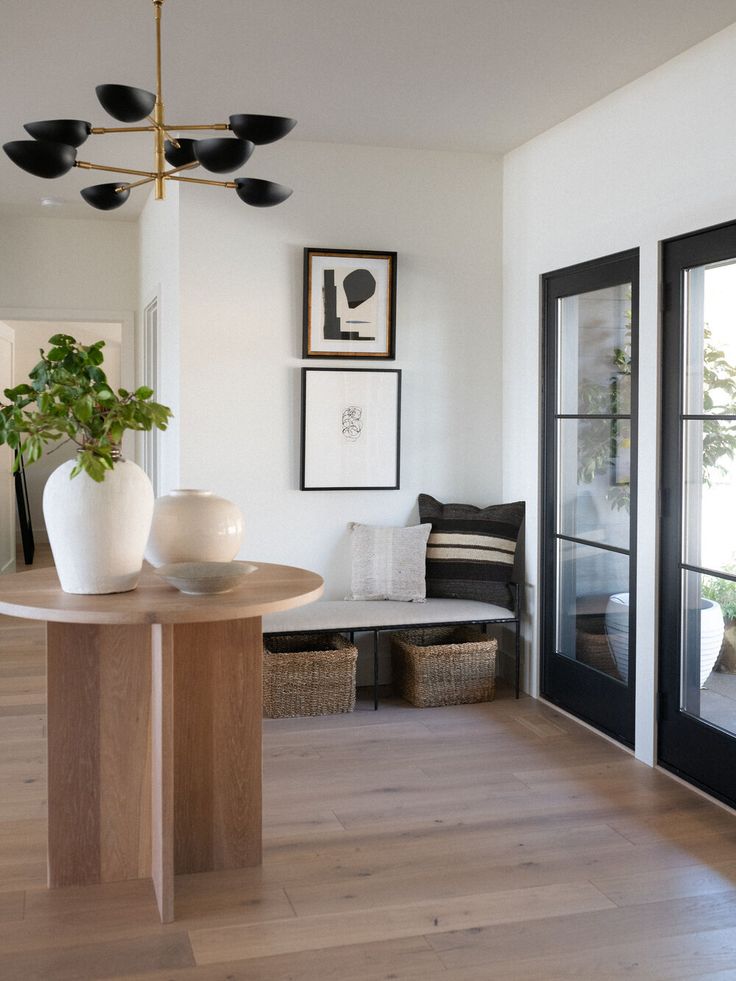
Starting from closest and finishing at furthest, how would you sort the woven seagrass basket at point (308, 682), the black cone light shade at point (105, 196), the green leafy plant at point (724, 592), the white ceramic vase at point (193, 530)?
the white ceramic vase at point (193, 530)
the black cone light shade at point (105, 196)
the green leafy plant at point (724, 592)
the woven seagrass basket at point (308, 682)

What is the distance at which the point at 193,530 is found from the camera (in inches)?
104

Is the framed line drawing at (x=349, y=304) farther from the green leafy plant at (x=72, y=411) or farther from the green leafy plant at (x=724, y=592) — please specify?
the green leafy plant at (x=72, y=411)

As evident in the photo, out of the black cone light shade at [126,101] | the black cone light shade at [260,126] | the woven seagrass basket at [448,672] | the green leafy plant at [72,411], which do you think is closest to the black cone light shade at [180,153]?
the black cone light shade at [260,126]

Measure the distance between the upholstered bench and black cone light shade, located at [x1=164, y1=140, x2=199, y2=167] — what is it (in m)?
2.06

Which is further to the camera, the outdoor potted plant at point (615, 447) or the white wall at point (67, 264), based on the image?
the white wall at point (67, 264)

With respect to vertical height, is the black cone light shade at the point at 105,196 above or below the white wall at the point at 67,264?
below

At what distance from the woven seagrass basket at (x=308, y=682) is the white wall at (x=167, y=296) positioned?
1018 mm

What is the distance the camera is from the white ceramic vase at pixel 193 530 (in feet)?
8.71

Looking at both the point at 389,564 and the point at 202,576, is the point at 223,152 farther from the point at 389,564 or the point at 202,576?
the point at 389,564

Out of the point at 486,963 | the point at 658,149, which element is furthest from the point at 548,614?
the point at 486,963

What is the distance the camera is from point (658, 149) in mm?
3809

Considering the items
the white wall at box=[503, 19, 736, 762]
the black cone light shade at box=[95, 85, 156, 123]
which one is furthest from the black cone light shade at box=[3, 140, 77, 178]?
the white wall at box=[503, 19, 736, 762]

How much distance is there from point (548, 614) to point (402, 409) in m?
1.24

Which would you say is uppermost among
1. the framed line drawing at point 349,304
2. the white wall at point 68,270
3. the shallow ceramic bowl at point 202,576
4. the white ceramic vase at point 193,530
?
the white wall at point 68,270
